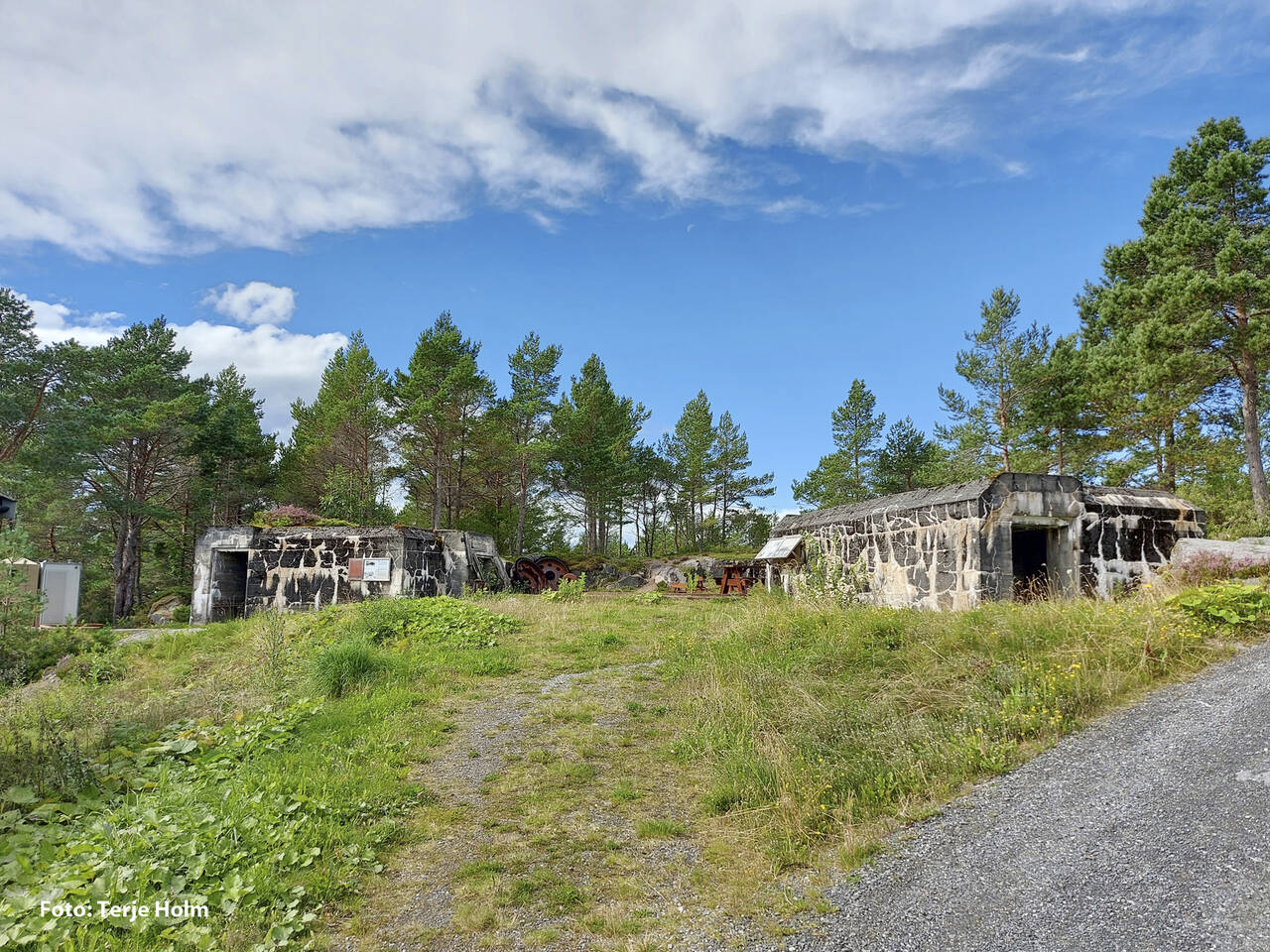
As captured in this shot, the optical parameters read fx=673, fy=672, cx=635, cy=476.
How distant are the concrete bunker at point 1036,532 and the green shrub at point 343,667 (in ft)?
26.2

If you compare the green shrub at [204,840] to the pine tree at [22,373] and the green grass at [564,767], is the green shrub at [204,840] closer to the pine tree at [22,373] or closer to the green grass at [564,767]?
the green grass at [564,767]

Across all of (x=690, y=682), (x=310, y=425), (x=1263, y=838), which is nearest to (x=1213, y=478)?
(x=690, y=682)

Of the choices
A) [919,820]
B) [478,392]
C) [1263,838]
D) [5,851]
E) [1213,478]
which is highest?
[478,392]

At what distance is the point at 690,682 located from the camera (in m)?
7.52

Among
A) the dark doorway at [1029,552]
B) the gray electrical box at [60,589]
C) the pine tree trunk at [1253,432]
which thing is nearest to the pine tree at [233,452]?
the gray electrical box at [60,589]

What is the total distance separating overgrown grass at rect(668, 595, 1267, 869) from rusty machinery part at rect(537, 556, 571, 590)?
50.5 ft

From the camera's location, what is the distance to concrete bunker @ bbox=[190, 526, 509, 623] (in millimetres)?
15062

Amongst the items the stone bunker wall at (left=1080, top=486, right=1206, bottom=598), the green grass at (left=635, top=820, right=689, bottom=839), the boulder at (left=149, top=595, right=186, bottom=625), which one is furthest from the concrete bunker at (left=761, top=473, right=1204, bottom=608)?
the boulder at (left=149, top=595, right=186, bottom=625)

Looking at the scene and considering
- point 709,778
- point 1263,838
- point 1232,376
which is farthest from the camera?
point 1232,376

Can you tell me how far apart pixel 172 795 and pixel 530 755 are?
2.54m

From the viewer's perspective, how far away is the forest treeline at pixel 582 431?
18.2m

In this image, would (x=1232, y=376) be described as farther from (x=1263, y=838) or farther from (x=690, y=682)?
(x=1263, y=838)

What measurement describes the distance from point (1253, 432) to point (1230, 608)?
16.3 m

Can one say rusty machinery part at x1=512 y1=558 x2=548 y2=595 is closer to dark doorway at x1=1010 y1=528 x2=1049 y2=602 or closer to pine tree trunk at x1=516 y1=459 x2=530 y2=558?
pine tree trunk at x1=516 y1=459 x2=530 y2=558
